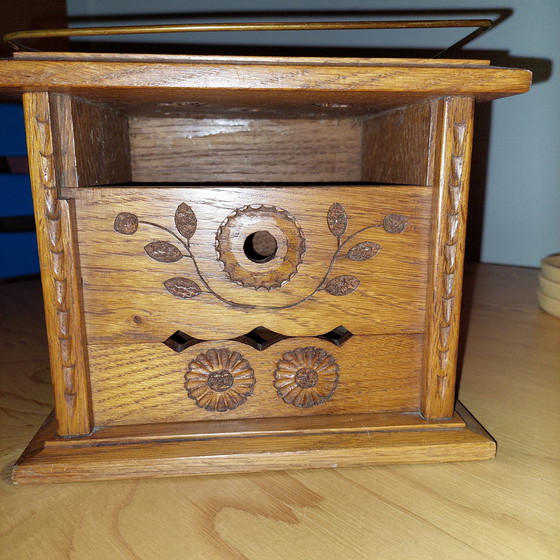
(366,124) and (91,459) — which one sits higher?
(366,124)

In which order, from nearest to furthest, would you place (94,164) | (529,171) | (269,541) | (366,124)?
1. (269,541)
2. (94,164)
3. (366,124)
4. (529,171)

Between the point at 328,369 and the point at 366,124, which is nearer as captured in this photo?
the point at 328,369

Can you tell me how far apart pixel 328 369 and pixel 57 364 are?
307 mm

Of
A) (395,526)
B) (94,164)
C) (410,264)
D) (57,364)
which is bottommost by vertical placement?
(395,526)

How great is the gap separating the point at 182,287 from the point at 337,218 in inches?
7.5

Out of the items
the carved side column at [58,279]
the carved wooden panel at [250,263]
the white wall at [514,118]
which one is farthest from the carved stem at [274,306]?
the white wall at [514,118]

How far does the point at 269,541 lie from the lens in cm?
49

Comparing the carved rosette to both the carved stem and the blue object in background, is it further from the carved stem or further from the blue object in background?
the blue object in background

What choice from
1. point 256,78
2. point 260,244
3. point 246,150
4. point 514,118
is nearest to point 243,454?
point 256,78

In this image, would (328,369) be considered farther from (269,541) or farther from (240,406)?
(269,541)

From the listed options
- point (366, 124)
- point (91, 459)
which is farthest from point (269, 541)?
point (366, 124)

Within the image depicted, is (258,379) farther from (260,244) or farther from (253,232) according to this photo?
(260,244)

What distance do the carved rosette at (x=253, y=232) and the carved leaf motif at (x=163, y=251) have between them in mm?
47

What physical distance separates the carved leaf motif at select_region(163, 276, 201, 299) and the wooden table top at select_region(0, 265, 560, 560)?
20 cm
